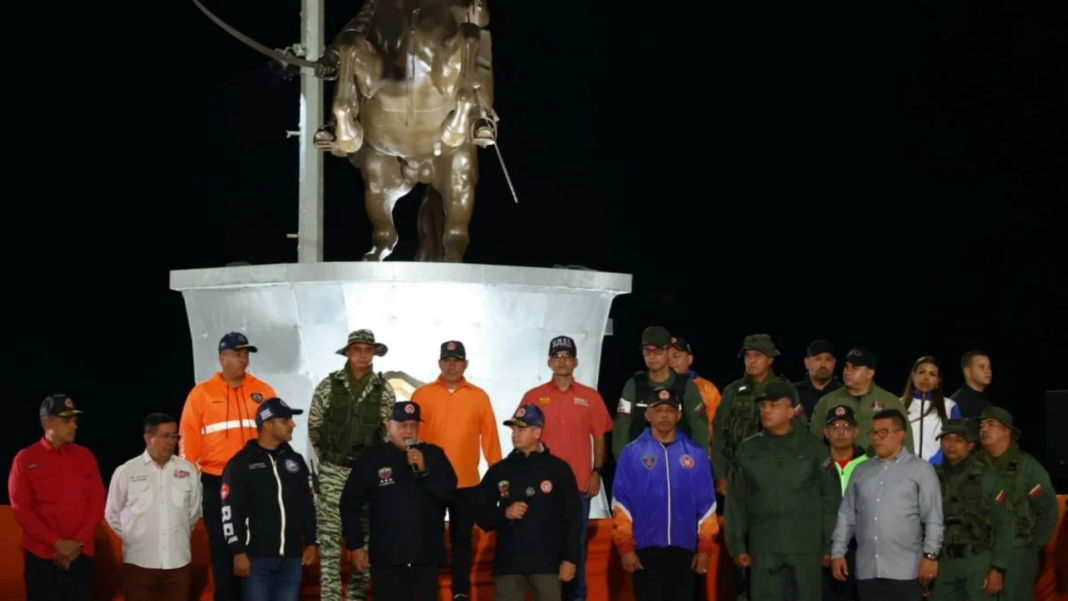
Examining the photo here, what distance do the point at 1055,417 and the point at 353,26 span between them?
5185 mm

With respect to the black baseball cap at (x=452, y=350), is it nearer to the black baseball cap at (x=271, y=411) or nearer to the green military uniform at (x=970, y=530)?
the black baseball cap at (x=271, y=411)

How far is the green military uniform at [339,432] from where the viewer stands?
935 centimetres

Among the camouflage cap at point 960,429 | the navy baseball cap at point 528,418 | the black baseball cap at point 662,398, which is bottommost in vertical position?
the camouflage cap at point 960,429

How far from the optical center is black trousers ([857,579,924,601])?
357 inches

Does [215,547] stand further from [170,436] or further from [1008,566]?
[1008,566]

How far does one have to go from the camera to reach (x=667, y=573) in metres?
9.32

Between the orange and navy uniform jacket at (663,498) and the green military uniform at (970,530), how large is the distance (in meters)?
1.33

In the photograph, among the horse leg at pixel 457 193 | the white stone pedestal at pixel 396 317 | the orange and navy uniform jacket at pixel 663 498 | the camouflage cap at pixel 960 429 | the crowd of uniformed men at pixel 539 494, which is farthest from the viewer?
the horse leg at pixel 457 193

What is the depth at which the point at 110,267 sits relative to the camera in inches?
625

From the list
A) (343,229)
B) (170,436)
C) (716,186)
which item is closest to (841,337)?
(716,186)

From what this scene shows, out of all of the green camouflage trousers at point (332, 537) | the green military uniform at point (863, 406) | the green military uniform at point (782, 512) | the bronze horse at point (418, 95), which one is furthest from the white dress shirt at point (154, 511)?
the green military uniform at point (863, 406)

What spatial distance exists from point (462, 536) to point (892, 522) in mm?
2210

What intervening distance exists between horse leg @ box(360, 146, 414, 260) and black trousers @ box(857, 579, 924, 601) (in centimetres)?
410

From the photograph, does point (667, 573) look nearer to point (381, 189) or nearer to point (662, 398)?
point (662, 398)
